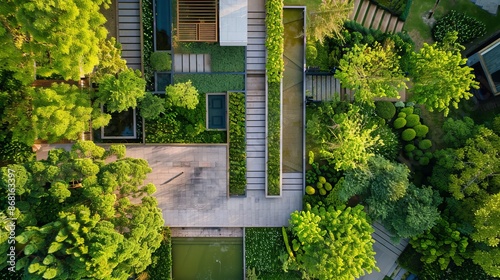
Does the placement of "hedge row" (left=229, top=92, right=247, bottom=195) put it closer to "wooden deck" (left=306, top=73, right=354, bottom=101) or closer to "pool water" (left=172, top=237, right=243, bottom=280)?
"pool water" (left=172, top=237, right=243, bottom=280)

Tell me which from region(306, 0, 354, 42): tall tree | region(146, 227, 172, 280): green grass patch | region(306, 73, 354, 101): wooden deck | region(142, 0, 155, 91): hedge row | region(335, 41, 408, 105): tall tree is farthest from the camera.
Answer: region(306, 73, 354, 101): wooden deck

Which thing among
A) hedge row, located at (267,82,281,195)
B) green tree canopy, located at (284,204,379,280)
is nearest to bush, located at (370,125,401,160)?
green tree canopy, located at (284,204,379,280)

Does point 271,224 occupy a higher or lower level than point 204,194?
lower

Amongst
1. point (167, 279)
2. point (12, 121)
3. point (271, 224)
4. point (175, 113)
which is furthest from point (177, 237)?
point (12, 121)

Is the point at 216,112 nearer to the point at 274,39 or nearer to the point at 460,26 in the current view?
the point at 274,39

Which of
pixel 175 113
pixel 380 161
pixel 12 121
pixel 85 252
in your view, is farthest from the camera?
pixel 175 113

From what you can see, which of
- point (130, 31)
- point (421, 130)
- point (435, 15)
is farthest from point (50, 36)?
point (435, 15)

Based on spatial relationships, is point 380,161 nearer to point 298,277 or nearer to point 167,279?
point 298,277

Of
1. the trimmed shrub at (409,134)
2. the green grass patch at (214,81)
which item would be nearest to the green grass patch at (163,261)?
the green grass patch at (214,81)
